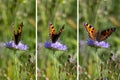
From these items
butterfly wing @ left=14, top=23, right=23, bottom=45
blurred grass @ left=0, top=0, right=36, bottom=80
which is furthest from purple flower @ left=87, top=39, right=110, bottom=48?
butterfly wing @ left=14, top=23, right=23, bottom=45

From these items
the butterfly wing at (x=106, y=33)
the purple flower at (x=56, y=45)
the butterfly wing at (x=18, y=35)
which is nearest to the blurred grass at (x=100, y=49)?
the butterfly wing at (x=106, y=33)

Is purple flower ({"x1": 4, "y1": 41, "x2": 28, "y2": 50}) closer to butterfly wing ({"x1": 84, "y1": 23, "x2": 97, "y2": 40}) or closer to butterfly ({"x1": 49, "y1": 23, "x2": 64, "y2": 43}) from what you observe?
butterfly ({"x1": 49, "y1": 23, "x2": 64, "y2": 43})

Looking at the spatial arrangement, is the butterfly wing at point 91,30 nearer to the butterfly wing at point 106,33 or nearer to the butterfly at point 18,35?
the butterfly wing at point 106,33

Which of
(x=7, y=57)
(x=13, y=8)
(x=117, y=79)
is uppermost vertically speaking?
(x=13, y=8)

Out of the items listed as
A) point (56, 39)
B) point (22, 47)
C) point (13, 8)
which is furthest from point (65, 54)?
point (13, 8)

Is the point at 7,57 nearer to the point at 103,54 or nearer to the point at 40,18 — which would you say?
the point at 40,18

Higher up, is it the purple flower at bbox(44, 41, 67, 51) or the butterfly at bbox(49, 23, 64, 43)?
the butterfly at bbox(49, 23, 64, 43)
